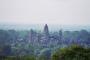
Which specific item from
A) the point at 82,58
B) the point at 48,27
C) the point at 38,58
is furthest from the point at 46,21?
the point at 82,58

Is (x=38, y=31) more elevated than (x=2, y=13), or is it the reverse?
(x=2, y=13)

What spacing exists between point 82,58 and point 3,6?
1025 mm

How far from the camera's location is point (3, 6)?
1.65 metres

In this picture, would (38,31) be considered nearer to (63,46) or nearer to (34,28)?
(34,28)

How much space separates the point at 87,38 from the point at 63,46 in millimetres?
278

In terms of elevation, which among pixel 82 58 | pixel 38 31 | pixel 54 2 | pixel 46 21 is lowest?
pixel 82 58

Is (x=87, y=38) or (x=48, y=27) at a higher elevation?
(x=48, y=27)

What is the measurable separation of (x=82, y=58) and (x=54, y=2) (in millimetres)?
678

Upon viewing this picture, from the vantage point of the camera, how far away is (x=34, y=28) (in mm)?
1634

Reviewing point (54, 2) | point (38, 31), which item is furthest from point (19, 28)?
point (54, 2)

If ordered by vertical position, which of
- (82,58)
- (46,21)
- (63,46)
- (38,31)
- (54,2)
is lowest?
(82,58)

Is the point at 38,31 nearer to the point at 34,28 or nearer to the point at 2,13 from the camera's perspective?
the point at 34,28

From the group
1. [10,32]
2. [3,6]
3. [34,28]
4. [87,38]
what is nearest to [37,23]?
[34,28]

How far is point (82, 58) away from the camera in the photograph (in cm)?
159
